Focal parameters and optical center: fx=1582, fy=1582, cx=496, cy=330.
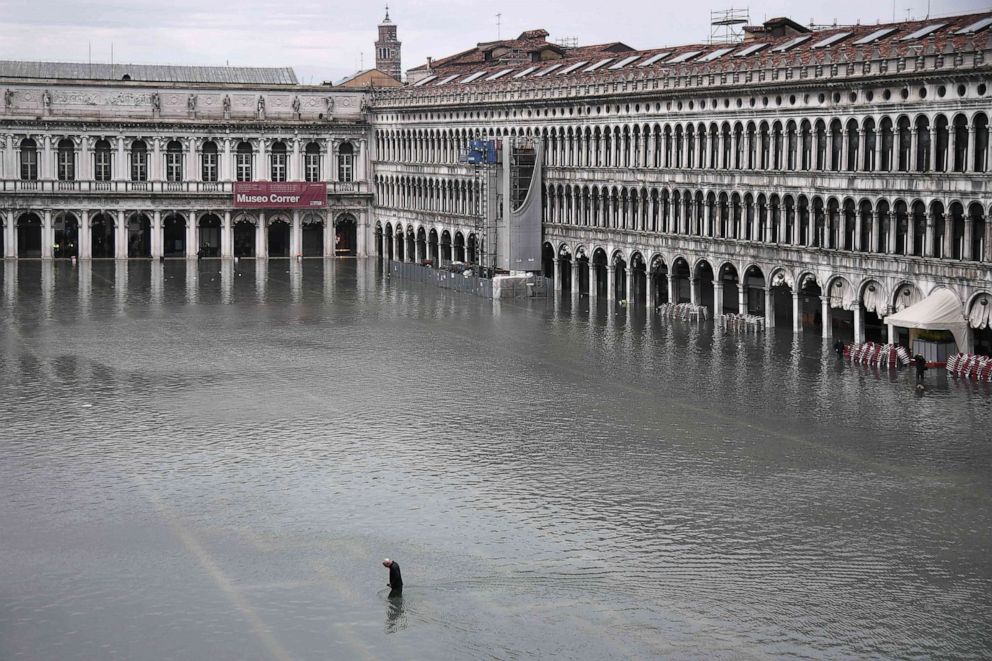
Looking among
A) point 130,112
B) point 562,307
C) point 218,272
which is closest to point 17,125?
point 130,112

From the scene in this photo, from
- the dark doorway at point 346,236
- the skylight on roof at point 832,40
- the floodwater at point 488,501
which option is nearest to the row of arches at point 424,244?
the dark doorway at point 346,236

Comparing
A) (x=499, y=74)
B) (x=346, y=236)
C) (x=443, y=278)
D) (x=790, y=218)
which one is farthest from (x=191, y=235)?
(x=790, y=218)

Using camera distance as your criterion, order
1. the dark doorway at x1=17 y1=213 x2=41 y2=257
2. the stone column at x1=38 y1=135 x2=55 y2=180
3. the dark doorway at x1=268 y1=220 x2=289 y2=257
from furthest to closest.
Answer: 1. the dark doorway at x1=268 y1=220 x2=289 y2=257
2. the dark doorway at x1=17 y1=213 x2=41 y2=257
3. the stone column at x1=38 y1=135 x2=55 y2=180

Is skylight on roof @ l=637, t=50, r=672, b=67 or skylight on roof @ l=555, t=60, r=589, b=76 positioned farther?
skylight on roof @ l=555, t=60, r=589, b=76

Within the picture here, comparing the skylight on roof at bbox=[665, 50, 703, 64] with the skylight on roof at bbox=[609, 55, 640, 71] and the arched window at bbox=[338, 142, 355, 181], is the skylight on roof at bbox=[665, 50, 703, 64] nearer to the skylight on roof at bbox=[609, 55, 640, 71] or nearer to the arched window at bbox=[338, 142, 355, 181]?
the skylight on roof at bbox=[609, 55, 640, 71]

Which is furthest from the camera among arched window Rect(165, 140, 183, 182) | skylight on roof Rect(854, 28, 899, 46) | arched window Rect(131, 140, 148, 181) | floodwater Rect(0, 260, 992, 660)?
arched window Rect(165, 140, 183, 182)

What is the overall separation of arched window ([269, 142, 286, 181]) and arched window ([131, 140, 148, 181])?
10.8m

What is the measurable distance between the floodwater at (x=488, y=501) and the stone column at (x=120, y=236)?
56331 millimetres

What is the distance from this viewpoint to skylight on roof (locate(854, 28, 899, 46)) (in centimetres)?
8141

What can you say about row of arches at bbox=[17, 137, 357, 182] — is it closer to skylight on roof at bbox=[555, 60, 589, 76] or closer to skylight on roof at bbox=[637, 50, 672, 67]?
skylight on roof at bbox=[555, 60, 589, 76]

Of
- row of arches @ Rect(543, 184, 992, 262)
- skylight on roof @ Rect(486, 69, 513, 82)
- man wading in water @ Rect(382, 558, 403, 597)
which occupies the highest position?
skylight on roof @ Rect(486, 69, 513, 82)

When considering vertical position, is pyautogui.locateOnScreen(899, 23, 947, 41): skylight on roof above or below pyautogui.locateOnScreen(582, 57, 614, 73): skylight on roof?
below

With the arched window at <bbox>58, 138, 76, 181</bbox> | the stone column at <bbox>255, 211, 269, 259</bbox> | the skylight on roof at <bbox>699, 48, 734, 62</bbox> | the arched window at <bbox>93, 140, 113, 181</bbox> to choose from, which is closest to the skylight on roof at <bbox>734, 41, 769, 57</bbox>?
the skylight on roof at <bbox>699, 48, 734, 62</bbox>

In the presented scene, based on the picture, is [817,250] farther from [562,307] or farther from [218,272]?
[218,272]
